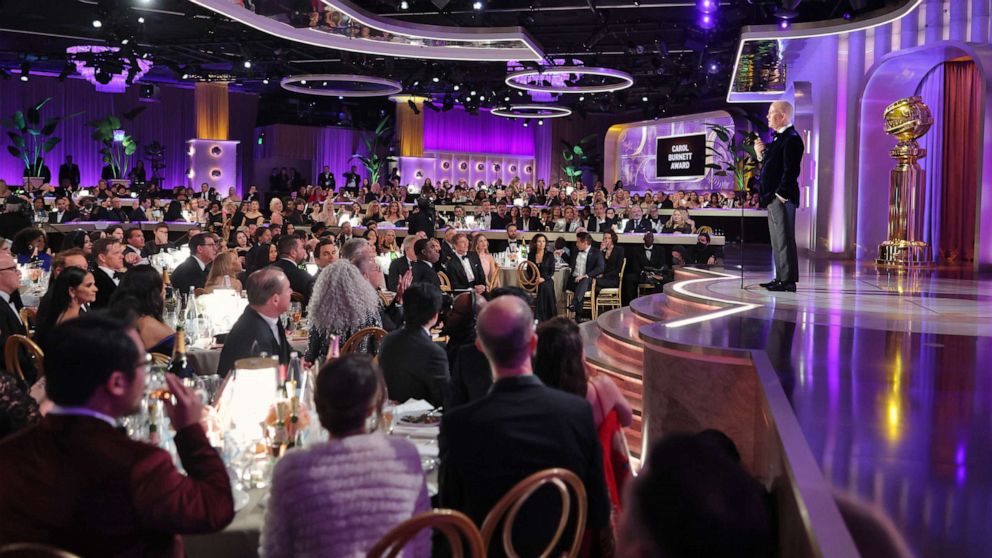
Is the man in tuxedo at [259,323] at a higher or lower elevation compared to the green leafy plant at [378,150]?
lower

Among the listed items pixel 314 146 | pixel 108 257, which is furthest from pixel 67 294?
pixel 314 146

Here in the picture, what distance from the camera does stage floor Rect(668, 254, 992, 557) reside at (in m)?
2.42

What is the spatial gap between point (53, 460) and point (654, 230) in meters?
12.6

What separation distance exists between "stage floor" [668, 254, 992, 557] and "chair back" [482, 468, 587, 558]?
77 centimetres

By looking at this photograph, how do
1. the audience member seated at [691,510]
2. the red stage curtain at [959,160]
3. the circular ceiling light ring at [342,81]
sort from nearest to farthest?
1. the audience member seated at [691,510]
2. the red stage curtain at [959,160]
3. the circular ceiling light ring at [342,81]

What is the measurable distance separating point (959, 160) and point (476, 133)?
19.2 metres

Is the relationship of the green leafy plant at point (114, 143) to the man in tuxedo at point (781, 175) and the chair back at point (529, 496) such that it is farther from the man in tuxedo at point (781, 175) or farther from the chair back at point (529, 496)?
the chair back at point (529, 496)

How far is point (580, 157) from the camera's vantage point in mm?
29422

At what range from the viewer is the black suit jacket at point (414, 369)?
12.6ft

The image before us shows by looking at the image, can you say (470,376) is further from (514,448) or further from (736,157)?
(736,157)

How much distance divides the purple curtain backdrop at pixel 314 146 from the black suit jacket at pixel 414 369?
24356 millimetres

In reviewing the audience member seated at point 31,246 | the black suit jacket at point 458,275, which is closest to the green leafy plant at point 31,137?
the audience member seated at point 31,246

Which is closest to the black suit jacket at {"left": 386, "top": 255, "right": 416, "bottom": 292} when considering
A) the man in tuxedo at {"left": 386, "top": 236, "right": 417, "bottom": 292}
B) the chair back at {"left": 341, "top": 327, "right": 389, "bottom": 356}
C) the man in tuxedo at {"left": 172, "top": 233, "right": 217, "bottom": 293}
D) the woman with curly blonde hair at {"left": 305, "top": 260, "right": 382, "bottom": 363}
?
the man in tuxedo at {"left": 386, "top": 236, "right": 417, "bottom": 292}

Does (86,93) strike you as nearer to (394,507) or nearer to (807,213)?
(807,213)
